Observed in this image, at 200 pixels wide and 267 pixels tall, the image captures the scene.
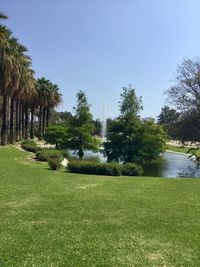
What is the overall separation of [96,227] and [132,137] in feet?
112

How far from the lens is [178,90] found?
110 feet

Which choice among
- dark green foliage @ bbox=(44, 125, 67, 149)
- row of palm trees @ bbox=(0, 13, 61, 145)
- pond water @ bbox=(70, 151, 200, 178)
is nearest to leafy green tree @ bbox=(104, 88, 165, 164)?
pond water @ bbox=(70, 151, 200, 178)

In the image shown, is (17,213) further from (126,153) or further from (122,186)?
(126,153)

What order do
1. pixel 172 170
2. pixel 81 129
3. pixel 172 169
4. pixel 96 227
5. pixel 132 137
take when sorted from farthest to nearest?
1. pixel 81 129
2. pixel 132 137
3. pixel 172 169
4. pixel 172 170
5. pixel 96 227

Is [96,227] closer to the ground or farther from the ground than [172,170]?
farther from the ground

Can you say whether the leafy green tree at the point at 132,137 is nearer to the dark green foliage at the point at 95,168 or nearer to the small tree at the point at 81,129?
the small tree at the point at 81,129

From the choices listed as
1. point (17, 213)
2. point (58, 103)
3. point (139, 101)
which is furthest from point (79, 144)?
point (17, 213)

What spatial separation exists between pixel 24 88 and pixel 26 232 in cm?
4068

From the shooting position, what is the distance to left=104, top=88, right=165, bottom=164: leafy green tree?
44.3 metres

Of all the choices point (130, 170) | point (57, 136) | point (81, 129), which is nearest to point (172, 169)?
point (81, 129)

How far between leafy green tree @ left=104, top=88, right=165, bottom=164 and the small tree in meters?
2.87

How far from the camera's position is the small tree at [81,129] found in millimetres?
48469

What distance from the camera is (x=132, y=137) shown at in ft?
146

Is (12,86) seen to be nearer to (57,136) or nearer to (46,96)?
(57,136)
